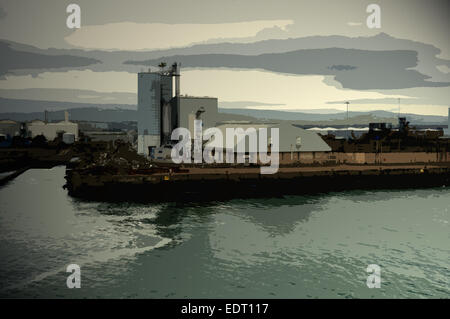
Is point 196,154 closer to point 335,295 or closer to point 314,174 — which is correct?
point 314,174

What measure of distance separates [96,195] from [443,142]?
4858 centimetres

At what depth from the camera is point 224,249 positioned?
64.2ft

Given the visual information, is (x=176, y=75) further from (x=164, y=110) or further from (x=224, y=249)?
(x=224, y=249)

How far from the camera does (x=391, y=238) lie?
73.4 feet

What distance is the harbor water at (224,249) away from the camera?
14.7 m

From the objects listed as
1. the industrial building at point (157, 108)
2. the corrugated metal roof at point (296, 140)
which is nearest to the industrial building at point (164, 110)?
the industrial building at point (157, 108)

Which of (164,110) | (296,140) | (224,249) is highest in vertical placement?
(164,110)

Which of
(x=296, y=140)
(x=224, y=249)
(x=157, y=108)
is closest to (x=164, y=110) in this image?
(x=157, y=108)

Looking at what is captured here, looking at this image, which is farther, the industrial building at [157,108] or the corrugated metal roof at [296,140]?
the industrial building at [157,108]

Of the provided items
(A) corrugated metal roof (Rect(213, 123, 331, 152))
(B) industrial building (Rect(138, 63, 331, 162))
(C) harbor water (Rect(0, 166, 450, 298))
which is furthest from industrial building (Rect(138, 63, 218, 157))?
(C) harbor water (Rect(0, 166, 450, 298))

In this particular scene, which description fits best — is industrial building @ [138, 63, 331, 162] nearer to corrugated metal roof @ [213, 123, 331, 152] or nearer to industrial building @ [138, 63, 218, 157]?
industrial building @ [138, 63, 218, 157]

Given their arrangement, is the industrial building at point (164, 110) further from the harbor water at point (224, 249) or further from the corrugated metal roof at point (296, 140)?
the harbor water at point (224, 249)

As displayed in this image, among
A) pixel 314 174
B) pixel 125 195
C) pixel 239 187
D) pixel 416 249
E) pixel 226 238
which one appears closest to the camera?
pixel 416 249
